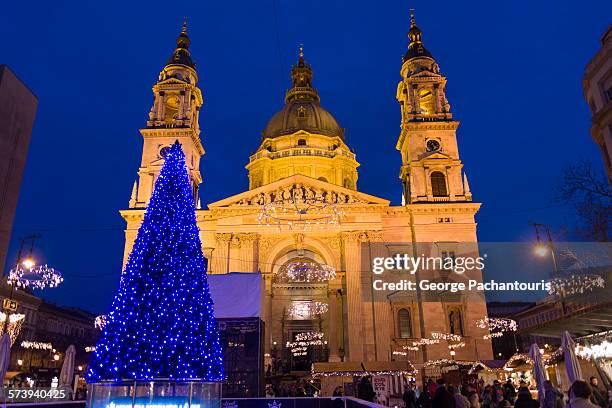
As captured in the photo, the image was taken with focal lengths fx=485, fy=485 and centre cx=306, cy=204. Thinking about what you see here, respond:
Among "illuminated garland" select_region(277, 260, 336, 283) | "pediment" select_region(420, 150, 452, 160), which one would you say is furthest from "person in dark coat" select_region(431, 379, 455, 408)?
"pediment" select_region(420, 150, 452, 160)

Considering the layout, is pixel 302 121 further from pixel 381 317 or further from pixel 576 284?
pixel 576 284

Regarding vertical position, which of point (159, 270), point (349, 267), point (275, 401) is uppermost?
point (349, 267)

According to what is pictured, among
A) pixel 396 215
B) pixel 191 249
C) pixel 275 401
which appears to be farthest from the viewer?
pixel 396 215

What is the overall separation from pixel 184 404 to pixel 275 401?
13.0 feet

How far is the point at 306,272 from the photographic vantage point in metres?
38.7

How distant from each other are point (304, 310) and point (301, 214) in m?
8.99

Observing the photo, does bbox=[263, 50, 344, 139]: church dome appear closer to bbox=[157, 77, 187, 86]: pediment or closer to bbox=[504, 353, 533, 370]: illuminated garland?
bbox=[157, 77, 187, 86]: pediment

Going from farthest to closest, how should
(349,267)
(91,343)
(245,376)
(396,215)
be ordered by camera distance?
(91,343)
(396,215)
(349,267)
(245,376)

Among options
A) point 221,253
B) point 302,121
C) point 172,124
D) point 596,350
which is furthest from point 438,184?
point 596,350

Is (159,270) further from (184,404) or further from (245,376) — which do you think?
(245,376)

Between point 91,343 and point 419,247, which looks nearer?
point 419,247

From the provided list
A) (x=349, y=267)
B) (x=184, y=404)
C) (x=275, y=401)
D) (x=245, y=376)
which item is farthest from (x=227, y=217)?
(x=184, y=404)

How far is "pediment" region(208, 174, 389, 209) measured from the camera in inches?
1505

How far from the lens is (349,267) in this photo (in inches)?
1433
